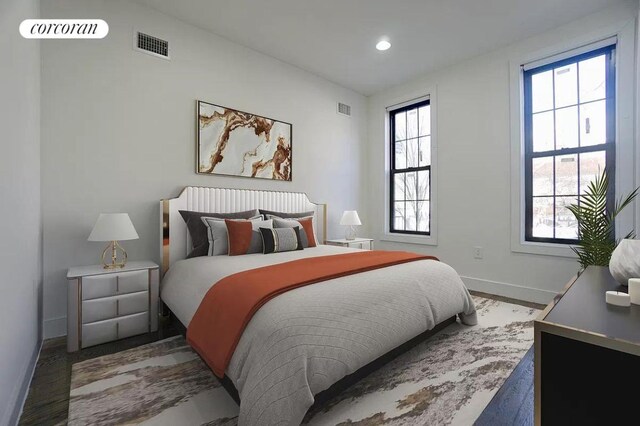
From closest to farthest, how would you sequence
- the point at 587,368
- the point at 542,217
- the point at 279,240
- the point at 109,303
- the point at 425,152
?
1. the point at 587,368
2. the point at 109,303
3. the point at 279,240
4. the point at 542,217
5. the point at 425,152

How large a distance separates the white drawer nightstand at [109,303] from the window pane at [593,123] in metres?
4.42

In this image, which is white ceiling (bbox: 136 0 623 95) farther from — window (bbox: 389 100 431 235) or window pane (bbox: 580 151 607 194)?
window pane (bbox: 580 151 607 194)

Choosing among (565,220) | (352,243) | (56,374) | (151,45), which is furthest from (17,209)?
(565,220)

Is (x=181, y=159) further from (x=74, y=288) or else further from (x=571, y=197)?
(x=571, y=197)

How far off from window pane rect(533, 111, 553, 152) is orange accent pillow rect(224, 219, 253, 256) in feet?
11.1

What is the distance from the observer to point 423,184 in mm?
4434

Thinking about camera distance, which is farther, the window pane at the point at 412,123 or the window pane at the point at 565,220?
the window pane at the point at 412,123

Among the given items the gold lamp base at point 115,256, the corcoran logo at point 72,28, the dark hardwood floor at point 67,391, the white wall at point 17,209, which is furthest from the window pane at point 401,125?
the white wall at point 17,209

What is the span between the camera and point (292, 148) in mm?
3986

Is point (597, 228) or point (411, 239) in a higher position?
point (597, 228)

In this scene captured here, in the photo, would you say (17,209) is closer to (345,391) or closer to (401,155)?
(345,391)

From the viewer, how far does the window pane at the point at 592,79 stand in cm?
301

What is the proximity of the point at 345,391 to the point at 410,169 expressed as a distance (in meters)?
3.58

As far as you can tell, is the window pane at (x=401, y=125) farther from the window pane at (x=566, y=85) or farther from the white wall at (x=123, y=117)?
the white wall at (x=123, y=117)
